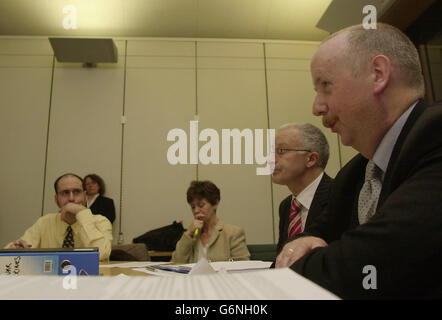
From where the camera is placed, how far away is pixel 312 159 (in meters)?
1.69

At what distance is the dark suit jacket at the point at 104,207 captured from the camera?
3602mm

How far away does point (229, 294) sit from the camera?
0.26 metres

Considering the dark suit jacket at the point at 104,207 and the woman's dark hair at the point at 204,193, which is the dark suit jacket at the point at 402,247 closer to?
the woman's dark hair at the point at 204,193

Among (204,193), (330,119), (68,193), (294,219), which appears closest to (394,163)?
(330,119)

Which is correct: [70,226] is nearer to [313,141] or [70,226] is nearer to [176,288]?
[313,141]

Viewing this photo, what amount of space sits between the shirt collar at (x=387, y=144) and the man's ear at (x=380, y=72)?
8 cm

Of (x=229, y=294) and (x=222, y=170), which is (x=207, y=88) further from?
(x=229, y=294)

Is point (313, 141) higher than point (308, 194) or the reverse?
higher

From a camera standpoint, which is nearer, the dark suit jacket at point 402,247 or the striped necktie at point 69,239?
the dark suit jacket at point 402,247

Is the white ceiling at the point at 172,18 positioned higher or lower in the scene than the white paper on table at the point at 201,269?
higher

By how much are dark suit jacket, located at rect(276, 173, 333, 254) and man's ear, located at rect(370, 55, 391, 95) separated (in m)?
0.42

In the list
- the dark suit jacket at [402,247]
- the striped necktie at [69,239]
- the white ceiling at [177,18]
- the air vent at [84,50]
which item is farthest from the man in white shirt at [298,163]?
the air vent at [84,50]

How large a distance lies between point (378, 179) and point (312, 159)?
34.8 inches

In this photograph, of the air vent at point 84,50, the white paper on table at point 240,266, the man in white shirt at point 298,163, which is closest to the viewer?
the white paper on table at point 240,266
